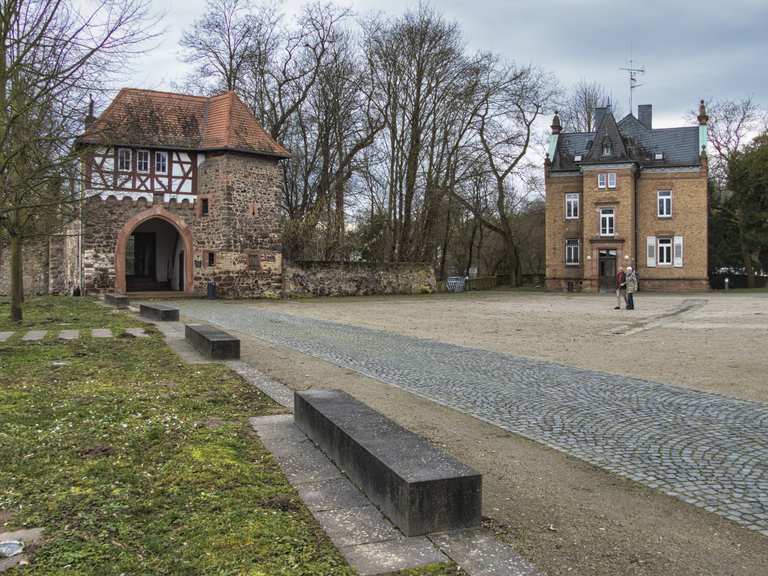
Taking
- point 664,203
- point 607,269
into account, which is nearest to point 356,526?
point 607,269

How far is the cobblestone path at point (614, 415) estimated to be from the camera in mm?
4812

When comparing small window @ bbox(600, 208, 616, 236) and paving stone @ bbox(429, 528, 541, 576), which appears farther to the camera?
small window @ bbox(600, 208, 616, 236)

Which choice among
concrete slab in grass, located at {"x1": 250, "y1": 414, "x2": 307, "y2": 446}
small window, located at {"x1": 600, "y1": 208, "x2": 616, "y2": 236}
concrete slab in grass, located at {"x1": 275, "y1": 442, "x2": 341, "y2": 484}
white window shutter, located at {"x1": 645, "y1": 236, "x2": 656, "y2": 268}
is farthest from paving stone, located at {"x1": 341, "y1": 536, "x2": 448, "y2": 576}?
white window shutter, located at {"x1": 645, "y1": 236, "x2": 656, "y2": 268}

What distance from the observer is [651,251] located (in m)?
46.8

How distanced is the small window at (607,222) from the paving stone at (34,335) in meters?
38.9

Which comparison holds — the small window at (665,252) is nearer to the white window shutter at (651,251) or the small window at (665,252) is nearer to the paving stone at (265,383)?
the white window shutter at (651,251)

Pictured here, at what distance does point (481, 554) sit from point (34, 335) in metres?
12.6

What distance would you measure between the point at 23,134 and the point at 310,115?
29.1 meters

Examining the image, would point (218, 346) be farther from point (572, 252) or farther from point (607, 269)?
point (572, 252)

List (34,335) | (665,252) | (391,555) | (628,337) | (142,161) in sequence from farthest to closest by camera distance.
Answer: (665,252) < (142,161) < (628,337) < (34,335) < (391,555)

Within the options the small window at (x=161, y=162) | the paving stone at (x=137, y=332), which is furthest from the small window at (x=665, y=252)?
the paving stone at (x=137, y=332)

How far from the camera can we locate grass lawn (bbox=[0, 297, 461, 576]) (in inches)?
129

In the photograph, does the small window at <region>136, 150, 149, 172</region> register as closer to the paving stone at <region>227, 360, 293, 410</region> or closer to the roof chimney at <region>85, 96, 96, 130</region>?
the roof chimney at <region>85, 96, 96, 130</region>

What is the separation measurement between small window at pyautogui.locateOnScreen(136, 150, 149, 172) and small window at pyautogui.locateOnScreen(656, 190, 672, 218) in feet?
112
